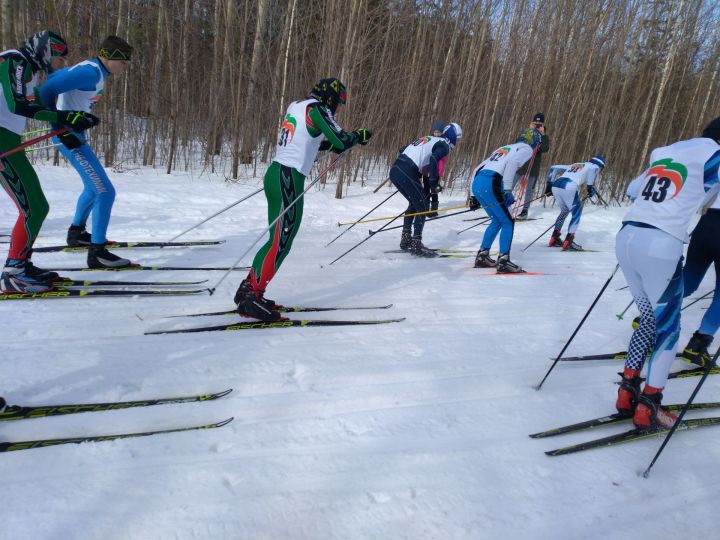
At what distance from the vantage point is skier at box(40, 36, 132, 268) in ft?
12.7

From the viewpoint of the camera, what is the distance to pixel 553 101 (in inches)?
486

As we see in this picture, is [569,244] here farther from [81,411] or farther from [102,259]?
[81,411]

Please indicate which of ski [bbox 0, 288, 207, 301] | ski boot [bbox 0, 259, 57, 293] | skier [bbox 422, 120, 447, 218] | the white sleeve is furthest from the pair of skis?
skier [bbox 422, 120, 447, 218]

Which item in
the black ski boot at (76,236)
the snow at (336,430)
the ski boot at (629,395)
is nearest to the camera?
the snow at (336,430)

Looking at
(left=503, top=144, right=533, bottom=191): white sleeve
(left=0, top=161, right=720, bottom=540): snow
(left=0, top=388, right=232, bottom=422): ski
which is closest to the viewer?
(left=0, top=161, right=720, bottom=540): snow

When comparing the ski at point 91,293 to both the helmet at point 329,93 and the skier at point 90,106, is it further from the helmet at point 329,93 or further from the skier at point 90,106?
the helmet at point 329,93

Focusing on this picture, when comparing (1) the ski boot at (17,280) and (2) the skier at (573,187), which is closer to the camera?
(1) the ski boot at (17,280)

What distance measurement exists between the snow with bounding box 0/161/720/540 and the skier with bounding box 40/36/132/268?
42cm

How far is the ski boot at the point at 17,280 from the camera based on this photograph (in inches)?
147

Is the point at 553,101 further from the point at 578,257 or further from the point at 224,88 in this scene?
the point at 224,88

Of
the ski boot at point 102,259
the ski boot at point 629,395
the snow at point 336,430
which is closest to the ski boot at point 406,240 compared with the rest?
the snow at point 336,430

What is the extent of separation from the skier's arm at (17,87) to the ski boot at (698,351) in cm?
539

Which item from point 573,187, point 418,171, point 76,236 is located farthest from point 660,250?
point 573,187

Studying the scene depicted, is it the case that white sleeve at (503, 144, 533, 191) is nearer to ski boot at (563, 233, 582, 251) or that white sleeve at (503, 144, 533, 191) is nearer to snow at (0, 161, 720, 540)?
snow at (0, 161, 720, 540)
